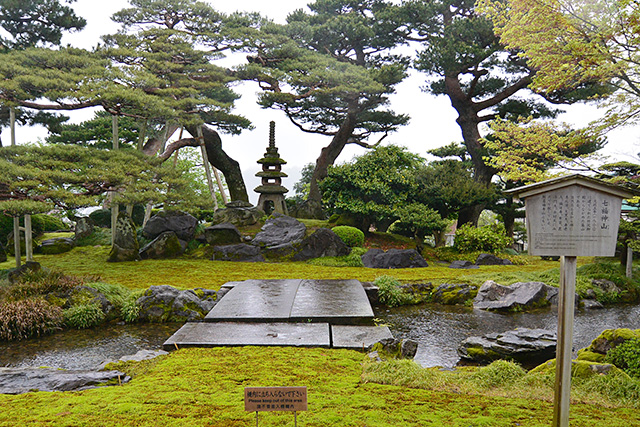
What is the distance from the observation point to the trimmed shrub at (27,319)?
614cm

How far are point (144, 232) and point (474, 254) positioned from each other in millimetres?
11130

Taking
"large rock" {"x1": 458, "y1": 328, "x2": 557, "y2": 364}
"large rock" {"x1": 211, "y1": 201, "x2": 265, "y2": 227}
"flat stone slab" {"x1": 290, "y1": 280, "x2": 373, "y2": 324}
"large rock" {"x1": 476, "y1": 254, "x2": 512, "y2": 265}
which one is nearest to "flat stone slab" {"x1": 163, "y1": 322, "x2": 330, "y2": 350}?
"flat stone slab" {"x1": 290, "y1": 280, "x2": 373, "y2": 324}

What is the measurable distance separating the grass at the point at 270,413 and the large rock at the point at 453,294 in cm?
466

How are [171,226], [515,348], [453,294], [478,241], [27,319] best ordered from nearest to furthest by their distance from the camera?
[515,348] < [27,319] < [453,294] < [171,226] < [478,241]

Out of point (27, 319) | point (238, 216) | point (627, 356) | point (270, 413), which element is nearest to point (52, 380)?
point (270, 413)

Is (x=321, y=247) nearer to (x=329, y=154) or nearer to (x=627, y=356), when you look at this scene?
(x=627, y=356)

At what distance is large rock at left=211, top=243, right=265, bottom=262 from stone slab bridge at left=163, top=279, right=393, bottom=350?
5.22m

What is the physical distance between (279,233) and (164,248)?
362cm

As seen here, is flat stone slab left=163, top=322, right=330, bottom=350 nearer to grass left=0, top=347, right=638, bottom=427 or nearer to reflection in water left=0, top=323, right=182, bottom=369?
reflection in water left=0, top=323, right=182, bottom=369

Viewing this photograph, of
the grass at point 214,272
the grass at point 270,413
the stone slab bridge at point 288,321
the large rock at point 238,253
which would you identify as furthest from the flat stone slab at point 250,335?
the large rock at point 238,253

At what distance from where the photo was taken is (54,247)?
1464cm

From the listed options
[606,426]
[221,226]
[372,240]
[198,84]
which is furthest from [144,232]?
[606,426]

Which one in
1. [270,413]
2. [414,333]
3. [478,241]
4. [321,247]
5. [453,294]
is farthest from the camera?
[478,241]

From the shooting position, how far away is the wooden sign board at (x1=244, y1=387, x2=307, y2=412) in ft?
8.73
